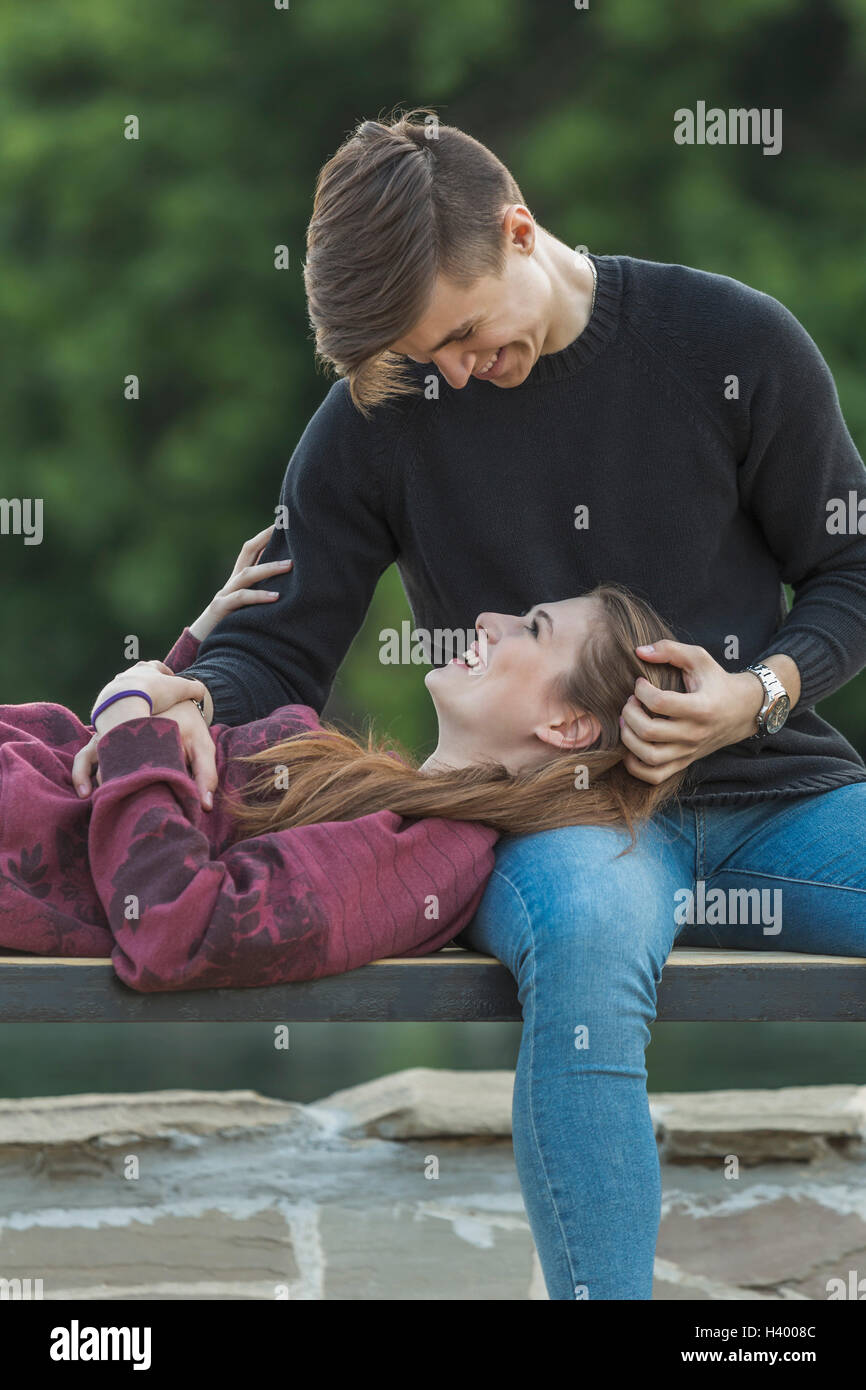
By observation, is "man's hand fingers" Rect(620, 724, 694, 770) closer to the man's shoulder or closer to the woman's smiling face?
the woman's smiling face

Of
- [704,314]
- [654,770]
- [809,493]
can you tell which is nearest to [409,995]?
[654,770]

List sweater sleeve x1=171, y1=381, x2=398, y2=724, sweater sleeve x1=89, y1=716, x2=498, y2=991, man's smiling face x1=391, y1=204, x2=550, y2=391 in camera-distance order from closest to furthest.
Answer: sweater sleeve x1=89, y1=716, x2=498, y2=991
man's smiling face x1=391, y1=204, x2=550, y2=391
sweater sleeve x1=171, y1=381, x2=398, y2=724

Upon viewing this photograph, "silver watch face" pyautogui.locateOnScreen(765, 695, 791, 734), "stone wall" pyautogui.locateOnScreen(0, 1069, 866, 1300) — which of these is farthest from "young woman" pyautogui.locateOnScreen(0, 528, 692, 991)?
"stone wall" pyautogui.locateOnScreen(0, 1069, 866, 1300)

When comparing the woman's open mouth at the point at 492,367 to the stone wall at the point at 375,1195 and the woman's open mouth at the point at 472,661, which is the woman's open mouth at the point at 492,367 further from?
the stone wall at the point at 375,1195

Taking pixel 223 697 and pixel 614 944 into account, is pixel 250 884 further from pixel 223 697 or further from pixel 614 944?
pixel 223 697

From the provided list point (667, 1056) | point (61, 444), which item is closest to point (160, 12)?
point (61, 444)

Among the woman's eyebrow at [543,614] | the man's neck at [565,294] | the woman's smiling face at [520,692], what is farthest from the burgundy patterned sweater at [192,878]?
the man's neck at [565,294]

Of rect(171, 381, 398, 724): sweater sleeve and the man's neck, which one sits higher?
the man's neck

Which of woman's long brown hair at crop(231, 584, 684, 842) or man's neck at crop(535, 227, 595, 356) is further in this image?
man's neck at crop(535, 227, 595, 356)

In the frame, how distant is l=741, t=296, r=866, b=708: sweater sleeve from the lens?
201 cm

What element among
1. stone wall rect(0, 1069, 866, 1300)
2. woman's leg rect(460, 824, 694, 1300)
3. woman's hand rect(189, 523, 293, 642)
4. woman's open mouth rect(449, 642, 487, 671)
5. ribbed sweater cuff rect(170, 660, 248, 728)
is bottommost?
stone wall rect(0, 1069, 866, 1300)

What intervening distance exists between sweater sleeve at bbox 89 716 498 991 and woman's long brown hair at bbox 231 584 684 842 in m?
0.05

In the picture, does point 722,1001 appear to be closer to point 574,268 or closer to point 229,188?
point 574,268

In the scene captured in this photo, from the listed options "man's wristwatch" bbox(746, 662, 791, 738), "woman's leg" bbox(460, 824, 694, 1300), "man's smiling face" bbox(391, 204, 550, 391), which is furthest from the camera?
"man's wristwatch" bbox(746, 662, 791, 738)
